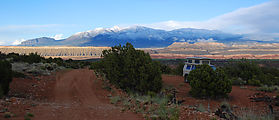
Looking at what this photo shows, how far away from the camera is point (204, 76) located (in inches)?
633

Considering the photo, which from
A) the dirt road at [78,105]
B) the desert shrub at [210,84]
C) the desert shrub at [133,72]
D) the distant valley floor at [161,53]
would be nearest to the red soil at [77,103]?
the dirt road at [78,105]

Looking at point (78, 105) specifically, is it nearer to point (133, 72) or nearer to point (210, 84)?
point (133, 72)

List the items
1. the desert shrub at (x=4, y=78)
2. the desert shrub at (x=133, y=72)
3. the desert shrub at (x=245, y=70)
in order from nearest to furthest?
the desert shrub at (x=4, y=78)
the desert shrub at (x=133, y=72)
the desert shrub at (x=245, y=70)

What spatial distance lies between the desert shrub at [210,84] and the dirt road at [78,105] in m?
6.57

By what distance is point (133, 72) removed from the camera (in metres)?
14.9

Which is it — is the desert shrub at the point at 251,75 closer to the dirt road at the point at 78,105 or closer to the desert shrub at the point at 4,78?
the dirt road at the point at 78,105

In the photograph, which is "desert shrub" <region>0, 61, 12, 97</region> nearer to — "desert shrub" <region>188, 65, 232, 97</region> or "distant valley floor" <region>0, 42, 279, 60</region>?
"desert shrub" <region>188, 65, 232, 97</region>

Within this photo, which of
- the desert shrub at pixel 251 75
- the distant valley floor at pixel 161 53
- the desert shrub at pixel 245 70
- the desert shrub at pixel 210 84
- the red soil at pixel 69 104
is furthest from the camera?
the distant valley floor at pixel 161 53

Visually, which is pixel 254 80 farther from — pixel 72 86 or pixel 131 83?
pixel 72 86

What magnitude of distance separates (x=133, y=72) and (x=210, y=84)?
555cm

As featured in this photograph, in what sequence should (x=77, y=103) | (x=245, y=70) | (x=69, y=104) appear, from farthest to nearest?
(x=245, y=70)
(x=77, y=103)
(x=69, y=104)

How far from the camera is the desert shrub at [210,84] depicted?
1545 cm

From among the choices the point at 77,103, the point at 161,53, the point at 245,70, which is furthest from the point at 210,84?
the point at 161,53

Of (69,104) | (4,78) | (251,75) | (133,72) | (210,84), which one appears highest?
(4,78)
